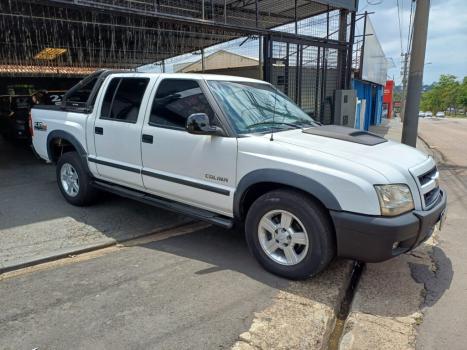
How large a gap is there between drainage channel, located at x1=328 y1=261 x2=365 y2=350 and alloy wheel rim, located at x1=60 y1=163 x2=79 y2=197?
3.82 meters

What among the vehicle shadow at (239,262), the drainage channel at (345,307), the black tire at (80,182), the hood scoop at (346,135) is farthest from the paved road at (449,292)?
the black tire at (80,182)

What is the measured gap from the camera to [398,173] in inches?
127

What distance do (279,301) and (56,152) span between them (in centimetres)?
435

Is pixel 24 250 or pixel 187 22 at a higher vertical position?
pixel 187 22

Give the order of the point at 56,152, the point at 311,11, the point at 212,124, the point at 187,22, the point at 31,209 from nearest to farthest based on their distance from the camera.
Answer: the point at 212,124
the point at 31,209
the point at 56,152
the point at 187,22
the point at 311,11

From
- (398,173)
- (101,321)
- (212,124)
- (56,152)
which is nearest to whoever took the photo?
(101,321)

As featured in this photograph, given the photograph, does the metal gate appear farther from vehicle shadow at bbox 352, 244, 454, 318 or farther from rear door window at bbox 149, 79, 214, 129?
vehicle shadow at bbox 352, 244, 454, 318

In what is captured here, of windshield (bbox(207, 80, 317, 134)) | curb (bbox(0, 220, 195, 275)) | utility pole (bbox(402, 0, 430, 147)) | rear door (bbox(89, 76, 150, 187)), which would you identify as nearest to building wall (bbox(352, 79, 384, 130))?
utility pole (bbox(402, 0, 430, 147))

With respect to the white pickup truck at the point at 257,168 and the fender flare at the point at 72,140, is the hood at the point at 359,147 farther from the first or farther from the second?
the fender flare at the point at 72,140

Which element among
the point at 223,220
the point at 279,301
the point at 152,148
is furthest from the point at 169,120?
the point at 279,301

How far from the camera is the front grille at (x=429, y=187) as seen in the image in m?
3.41

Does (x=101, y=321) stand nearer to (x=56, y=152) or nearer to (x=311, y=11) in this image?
(x=56, y=152)

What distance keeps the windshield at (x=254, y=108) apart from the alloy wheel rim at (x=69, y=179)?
2.60 m

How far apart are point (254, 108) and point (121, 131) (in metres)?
1.64
